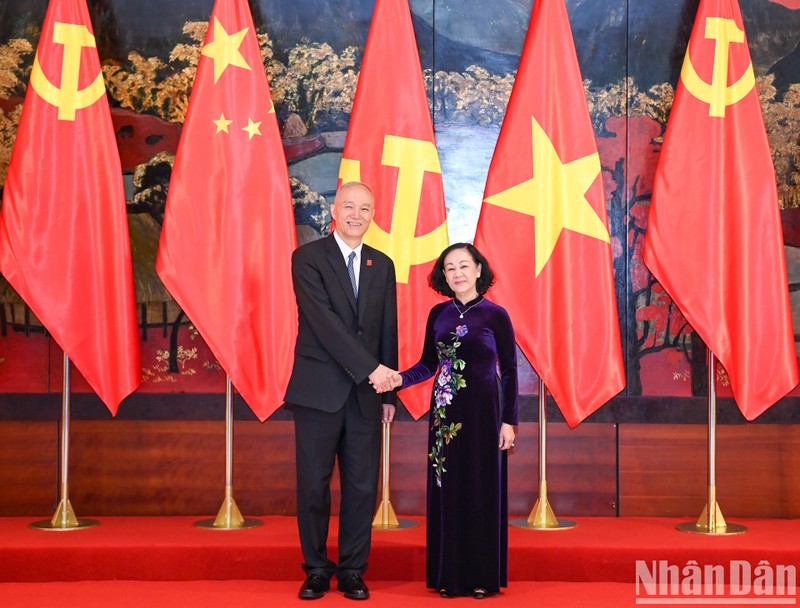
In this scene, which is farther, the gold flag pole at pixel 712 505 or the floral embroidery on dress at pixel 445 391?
the gold flag pole at pixel 712 505

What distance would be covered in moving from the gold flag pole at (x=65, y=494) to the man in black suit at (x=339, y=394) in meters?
1.50

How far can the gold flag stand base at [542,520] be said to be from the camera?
4157 mm

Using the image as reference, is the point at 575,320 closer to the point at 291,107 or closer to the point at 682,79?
the point at 682,79

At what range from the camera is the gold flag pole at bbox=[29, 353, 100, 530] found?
Answer: 412cm

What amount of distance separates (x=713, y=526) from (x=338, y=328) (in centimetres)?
216

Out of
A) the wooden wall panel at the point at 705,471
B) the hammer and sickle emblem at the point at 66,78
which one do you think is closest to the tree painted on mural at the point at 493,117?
the wooden wall panel at the point at 705,471

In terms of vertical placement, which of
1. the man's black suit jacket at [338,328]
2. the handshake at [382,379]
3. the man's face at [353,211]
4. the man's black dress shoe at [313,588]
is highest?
the man's face at [353,211]

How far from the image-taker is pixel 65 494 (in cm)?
415

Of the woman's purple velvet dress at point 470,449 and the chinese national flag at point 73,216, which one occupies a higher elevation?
the chinese national flag at point 73,216

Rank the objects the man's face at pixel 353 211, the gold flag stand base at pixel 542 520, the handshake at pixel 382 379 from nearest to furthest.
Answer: the handshake at pixel 382 379 → the man's face at pixel 353 211 → the gold flag stand base at pixel 542 520

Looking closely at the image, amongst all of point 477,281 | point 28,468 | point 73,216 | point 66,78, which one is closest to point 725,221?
point 477,281

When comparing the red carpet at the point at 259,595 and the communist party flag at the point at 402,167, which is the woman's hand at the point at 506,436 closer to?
the red carpet at the point at 259,595

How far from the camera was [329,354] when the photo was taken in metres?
3.24

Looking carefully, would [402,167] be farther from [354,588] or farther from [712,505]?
[712,505]
